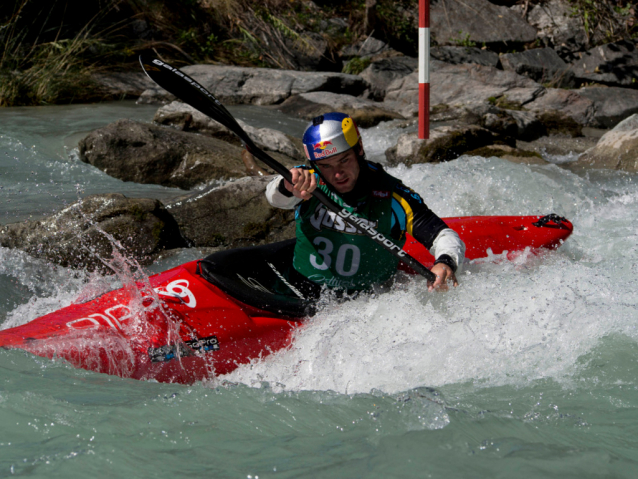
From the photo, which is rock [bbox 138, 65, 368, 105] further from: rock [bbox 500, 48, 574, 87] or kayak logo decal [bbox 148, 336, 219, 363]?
kayak logo decal [bbox 148, 336, 219, 363]

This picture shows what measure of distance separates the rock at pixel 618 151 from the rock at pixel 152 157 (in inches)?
170

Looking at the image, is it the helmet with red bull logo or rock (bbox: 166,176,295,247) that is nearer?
the helmet with red bull logo

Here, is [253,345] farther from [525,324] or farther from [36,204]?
[36,204]

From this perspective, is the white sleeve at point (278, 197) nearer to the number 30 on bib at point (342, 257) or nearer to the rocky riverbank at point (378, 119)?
the number 30 on bib at point (342, 257)

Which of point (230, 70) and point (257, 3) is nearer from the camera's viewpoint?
point (230, 70)

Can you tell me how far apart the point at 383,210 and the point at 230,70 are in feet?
24.2

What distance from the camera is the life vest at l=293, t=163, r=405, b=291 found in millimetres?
3064

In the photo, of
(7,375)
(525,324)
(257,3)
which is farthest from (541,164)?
(257,3)

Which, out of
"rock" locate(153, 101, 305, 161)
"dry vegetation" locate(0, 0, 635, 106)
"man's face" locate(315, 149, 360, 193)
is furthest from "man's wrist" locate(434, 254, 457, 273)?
"dry vegetation" locate(0, 0, 635, 106)

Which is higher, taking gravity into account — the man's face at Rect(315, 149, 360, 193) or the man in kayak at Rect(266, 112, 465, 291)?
the man's face at Rect(315, 149, 360, 193)

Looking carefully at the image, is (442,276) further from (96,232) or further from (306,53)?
(306,53)

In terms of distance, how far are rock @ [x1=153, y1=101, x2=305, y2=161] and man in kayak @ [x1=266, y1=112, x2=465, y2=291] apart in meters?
3.82

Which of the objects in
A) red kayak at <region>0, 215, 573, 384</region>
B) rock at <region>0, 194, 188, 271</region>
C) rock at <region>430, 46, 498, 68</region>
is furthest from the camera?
rock at <region>430, 46, 498, 68</region>

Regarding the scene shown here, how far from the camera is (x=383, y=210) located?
3094 mm
